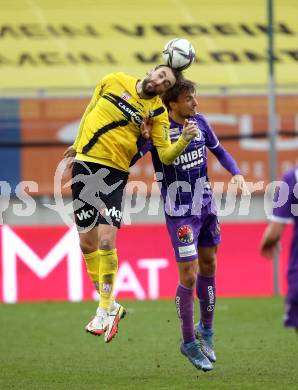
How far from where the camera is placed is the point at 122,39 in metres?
18.7

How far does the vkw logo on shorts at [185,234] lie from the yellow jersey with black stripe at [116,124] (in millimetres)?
740

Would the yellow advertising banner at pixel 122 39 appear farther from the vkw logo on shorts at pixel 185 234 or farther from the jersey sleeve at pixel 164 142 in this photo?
the vkw logo on shorts at pixel 185 234

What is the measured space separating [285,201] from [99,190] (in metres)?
2.90

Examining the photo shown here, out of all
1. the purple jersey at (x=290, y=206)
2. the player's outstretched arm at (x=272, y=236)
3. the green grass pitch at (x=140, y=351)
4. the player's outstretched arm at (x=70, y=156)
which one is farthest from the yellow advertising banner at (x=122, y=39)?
the player's outstretched arm at (x=272, y=236)

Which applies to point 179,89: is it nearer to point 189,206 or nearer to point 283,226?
point 189,206

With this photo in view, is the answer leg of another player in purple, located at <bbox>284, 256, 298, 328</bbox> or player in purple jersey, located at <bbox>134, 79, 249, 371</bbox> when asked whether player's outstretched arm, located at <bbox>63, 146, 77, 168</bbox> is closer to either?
player in purple jersey, located at <bbox>134, 79, 249, 371</bbox>

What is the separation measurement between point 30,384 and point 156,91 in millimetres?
2440

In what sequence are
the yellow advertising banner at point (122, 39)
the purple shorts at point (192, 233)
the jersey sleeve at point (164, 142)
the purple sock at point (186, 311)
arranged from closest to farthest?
the jersey sleeve at point (164, 142) < the purple shorts at point (192, 233) < the purple sock at point (186, 311) < the yellow advertising banner at point (122, 39)

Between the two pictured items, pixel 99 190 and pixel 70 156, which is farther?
pixel 70 156

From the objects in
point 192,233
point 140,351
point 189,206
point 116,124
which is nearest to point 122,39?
point 140,351

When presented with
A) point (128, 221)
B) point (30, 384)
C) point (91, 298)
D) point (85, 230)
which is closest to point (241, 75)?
point (128, 221)

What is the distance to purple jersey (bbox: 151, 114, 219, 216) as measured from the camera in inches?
325

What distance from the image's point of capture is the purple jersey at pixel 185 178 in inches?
325

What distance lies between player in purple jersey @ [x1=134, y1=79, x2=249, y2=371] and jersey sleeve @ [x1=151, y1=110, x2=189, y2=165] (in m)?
0.16
